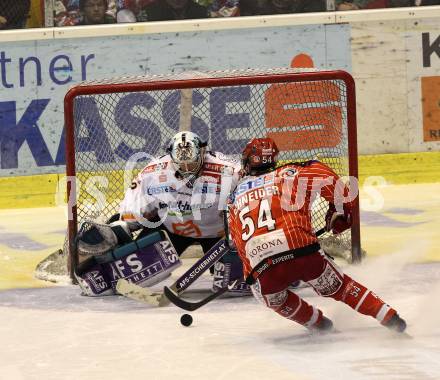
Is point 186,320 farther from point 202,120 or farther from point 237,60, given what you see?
point 237,60

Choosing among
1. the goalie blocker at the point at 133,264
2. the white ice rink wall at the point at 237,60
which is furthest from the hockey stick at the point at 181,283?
the white ice rink wall at the point at 237,60

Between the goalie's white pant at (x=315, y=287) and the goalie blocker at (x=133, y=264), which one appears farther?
the goalie blocker at (x=133, y=264)

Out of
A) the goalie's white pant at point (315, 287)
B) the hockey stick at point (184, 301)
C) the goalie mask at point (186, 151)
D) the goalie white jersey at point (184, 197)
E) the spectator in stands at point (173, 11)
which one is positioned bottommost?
the hockey stick at point (184, 301)

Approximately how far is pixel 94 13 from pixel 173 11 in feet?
2.19

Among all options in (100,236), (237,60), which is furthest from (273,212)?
(237,60)

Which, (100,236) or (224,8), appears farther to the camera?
(224,8)

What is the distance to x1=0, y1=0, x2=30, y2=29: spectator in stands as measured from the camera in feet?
32.1

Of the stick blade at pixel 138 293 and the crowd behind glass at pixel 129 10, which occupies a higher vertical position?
the crowd behind glass at pixel 129 10

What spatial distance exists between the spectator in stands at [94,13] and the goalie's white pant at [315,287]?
5.09 meters

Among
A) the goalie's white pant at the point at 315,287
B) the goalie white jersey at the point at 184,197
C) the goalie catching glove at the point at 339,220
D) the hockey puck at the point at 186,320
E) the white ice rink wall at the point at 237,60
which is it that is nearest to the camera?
the goalie's white pant at the point at 315,287

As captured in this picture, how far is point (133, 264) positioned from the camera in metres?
6.46

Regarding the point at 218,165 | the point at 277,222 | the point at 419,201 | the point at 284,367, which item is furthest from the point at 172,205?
the point at 419,201

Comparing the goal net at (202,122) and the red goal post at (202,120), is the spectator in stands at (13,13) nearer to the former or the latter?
the goal net at (202,122)

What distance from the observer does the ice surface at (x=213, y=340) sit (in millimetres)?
4797
